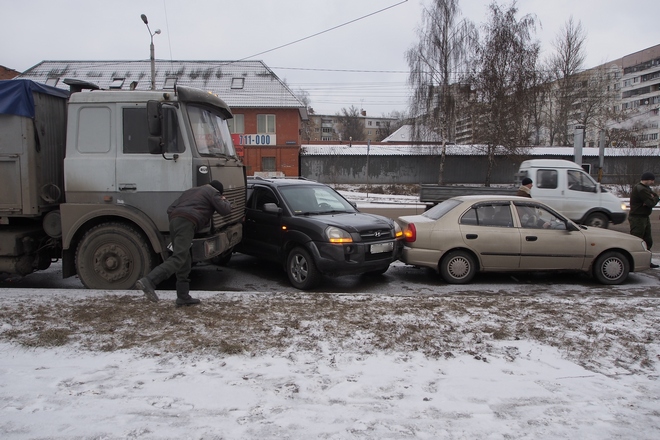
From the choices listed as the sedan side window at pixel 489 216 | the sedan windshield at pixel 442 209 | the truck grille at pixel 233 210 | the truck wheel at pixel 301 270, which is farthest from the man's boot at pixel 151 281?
the sedan side window at pixel 489 216

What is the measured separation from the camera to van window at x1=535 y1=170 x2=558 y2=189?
12.5m

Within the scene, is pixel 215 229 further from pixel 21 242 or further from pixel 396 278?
pixel 396 278

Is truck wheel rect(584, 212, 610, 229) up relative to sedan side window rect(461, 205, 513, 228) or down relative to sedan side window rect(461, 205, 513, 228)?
down

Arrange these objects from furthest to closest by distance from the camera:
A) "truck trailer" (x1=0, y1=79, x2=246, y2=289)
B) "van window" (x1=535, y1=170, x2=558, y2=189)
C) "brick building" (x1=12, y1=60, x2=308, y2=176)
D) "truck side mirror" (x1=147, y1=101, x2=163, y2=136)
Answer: "brick building" (x1=12, y1=60, x2=308, y2=176) < "van window" (x1=535, y1=170, x2=558, y2=189) < "truck trailer" (x1=0, y1=79, x2=246, y2=289) < "truck side mirror" (x1=147, y1=101, x2=163, y2=136)

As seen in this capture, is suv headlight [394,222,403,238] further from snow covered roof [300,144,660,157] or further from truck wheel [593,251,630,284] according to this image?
snow covered roof [300,144,660,157]

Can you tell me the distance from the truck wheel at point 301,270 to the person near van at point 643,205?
6.02 metres

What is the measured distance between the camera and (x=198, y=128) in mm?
6188

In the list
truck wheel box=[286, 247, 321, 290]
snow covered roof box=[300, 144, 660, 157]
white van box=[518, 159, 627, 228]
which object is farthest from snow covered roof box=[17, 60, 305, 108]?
truck wheel box=[286, 247, 321, 290]

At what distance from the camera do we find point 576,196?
1241cm

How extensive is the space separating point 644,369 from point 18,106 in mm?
7320

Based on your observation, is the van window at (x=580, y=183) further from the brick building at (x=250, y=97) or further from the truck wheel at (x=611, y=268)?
the brick building at (x=250, y=97)

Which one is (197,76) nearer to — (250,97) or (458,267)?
(250,97)

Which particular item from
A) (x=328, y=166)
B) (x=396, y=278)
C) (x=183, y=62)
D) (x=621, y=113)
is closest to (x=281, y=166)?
(x=328, y=166)

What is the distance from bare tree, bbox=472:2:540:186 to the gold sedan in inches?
975
